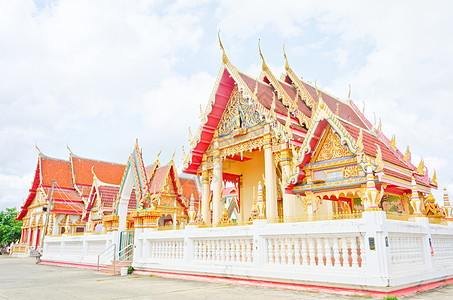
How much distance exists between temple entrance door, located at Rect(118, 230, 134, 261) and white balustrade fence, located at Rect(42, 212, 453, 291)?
2416mm

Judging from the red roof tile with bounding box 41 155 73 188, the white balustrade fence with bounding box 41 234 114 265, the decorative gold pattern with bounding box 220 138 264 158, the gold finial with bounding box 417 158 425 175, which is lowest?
the white balustrade fence with bounding box 41 234 114 265

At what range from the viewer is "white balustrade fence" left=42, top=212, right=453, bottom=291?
5.24 metres

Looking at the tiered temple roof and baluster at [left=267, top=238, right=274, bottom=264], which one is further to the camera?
the tiered temple roof

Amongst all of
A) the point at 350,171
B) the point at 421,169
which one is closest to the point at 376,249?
the point at 350,171

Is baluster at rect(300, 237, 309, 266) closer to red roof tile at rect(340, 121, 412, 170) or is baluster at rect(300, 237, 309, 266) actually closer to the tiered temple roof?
red roof tile at rect(340, 121, 412, 170)

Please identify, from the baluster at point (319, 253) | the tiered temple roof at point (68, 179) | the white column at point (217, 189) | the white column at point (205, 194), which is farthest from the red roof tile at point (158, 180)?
the baluster at point (319, 253)

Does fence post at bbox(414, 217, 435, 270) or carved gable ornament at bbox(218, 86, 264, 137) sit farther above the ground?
carved gable ornament at bbox(218, 86, 264, 137)

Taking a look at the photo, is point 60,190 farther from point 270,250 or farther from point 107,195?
point 270,250

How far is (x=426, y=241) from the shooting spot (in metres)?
6.42

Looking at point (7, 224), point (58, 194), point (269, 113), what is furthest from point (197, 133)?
point (7, 224)

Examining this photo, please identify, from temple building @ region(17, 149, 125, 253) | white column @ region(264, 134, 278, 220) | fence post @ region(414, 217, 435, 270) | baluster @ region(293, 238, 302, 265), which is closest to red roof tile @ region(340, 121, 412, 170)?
fence post @ region(414, 217, 435, 270)

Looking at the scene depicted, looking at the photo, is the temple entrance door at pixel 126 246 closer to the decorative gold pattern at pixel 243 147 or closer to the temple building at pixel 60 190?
the decorative gold pattern at pixel 243 147

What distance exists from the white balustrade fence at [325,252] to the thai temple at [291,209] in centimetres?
2

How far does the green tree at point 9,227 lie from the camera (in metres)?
34.1
